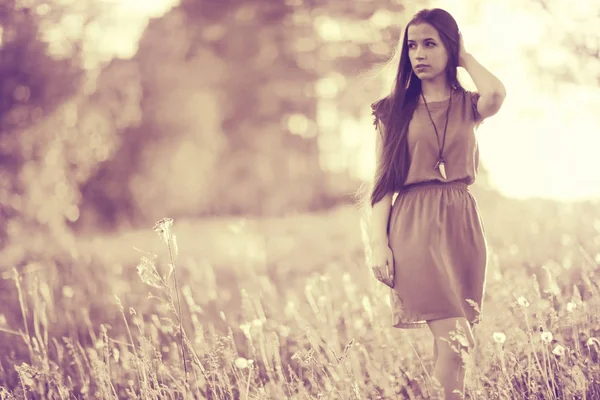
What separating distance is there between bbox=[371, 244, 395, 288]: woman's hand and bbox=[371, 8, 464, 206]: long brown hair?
0.21m

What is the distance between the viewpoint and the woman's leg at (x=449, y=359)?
3232 millimetres

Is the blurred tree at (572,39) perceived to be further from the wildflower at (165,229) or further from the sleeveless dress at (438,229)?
the wildflower at (165,229)

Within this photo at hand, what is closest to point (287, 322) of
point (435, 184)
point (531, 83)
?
point (435, 184)

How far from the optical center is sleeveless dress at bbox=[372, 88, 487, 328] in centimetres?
328

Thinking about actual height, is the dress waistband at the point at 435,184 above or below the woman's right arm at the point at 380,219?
above

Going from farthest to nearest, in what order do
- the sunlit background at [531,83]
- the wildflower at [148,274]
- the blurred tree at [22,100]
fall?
the blurred tree at [22,100] → the sunlit background at [531,83] → the wildflower at [148,274]

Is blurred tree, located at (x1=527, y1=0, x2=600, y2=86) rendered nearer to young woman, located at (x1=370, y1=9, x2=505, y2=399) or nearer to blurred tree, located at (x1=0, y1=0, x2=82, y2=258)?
young woman, located at (x1=370, y1=9, x2=505, y2=399)

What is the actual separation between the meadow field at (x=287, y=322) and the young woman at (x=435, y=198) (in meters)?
0.27

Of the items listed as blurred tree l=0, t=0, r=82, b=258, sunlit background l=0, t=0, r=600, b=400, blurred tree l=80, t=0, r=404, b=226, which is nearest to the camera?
sunlit background l=0, t=0, r=600, b=400

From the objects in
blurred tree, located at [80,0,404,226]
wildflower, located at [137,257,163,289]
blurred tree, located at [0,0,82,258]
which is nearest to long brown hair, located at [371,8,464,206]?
wildflower, located at [137,257,163,289]

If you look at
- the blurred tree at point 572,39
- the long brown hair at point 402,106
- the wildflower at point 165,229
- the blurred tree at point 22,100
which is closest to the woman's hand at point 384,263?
the long brown hair at point 402,106

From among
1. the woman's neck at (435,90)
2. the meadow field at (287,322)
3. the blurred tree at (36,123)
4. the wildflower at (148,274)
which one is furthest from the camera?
the blurred tree at (36,123)

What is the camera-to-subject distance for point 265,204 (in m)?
20.9

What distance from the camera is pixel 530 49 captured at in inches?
345
